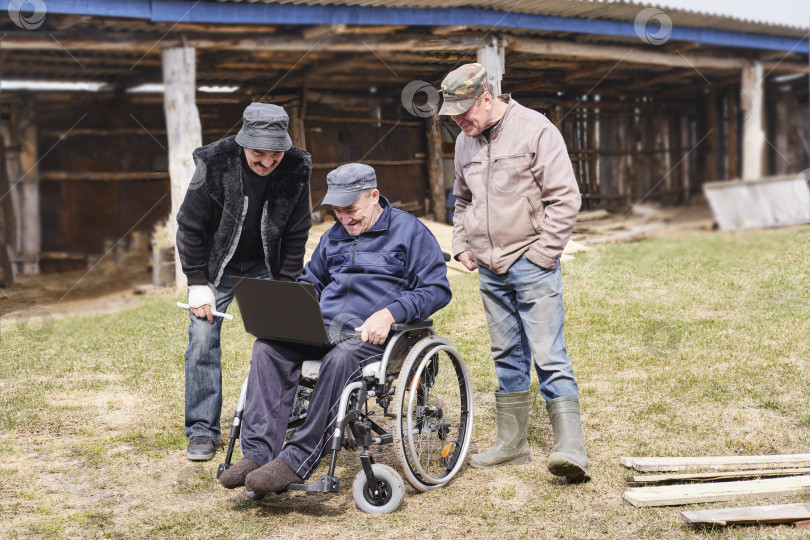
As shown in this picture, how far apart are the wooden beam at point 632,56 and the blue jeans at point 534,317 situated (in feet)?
24.2

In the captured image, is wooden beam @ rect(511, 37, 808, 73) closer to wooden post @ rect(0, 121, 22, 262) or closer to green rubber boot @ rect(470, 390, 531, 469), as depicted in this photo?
green rubber boot @ rect(470, 390, 531, 469)

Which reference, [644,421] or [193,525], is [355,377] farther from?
[644,421]

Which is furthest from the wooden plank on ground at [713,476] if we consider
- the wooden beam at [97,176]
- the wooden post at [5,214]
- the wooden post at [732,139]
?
the wooden post at [732,139]

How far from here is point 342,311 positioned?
3.95 meters

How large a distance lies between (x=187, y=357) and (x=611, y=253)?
741 cm

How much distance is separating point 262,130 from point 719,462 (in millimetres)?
2585

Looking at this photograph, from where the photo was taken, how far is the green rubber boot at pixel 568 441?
12.8 ft

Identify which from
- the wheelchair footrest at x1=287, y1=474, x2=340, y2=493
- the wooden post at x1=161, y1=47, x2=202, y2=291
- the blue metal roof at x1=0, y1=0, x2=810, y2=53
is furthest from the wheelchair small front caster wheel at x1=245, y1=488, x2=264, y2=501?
the blue metal roof at x1=0, y1=0, x2=810, y2=53

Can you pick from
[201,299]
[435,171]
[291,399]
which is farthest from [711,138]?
[291,399]

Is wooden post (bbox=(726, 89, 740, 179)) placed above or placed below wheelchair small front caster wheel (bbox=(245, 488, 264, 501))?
above

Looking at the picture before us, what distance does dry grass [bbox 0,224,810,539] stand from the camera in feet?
12.1

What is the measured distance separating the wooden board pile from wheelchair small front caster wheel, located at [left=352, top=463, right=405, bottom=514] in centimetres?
98

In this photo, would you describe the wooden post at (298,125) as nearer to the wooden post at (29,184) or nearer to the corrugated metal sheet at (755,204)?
the wooden post at (29,184)

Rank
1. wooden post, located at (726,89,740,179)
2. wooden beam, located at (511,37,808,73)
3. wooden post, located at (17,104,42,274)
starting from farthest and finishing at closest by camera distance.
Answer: wooden post, located at (726,89,740,179), wooden post, located at (17,104,42,274), wooden beam, located at (511,37,808,73)
